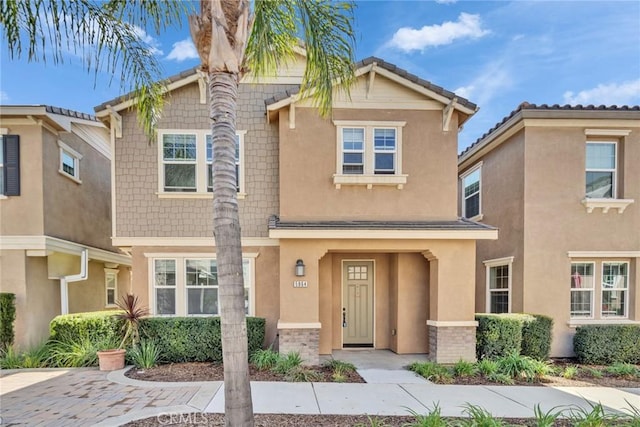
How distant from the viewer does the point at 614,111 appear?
9.84 meters

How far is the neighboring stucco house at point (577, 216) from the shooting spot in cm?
985

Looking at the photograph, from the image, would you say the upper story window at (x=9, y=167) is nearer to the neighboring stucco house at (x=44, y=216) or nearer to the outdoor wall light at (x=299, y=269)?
the neighboring stucco house at (x=44, y=216)

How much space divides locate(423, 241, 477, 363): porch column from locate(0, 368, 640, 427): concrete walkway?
1.65 metres

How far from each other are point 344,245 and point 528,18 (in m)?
9.29

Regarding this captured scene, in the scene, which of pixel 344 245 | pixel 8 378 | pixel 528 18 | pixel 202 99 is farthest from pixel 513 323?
pixel 8 378

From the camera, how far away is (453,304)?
8.93 meters

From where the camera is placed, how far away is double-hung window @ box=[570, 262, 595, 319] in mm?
9984

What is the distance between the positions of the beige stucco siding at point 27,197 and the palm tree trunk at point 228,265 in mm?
8309

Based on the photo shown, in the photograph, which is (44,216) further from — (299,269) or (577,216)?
(577,216)

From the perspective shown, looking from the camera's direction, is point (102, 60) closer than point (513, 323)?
Yes

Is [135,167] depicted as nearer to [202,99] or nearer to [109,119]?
[109,119]

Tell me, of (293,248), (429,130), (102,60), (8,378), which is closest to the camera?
(102,60)

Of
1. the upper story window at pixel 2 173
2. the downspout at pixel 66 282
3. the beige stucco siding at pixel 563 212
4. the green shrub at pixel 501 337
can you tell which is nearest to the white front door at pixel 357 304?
the green shrub at pixel 501 337

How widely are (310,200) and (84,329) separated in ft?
22.1
